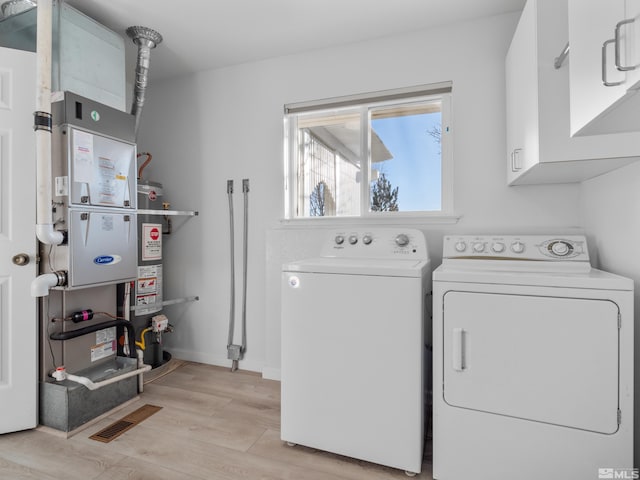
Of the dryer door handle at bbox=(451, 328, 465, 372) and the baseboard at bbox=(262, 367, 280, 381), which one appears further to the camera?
the baseboard at bbox=(262, 367, 280, 381)

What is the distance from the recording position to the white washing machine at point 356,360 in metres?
1.46

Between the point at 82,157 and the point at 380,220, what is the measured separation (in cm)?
177

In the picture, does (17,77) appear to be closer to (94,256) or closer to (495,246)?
(94,256)

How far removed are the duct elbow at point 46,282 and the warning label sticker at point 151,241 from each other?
0.75 meters

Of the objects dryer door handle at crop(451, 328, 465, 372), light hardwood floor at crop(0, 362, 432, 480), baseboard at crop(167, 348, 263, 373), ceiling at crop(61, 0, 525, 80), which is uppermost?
ceiling at crop(61, 0, 525, 80)

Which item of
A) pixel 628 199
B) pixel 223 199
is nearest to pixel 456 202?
pixel 628 199

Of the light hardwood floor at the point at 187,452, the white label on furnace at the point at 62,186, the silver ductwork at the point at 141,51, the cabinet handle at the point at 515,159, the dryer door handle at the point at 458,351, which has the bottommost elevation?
the light hardwood floor at the point at 187,452

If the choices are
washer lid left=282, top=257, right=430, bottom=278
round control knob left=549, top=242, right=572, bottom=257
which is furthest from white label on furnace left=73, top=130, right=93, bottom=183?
round control knob left=549, top=242, right=572, bottom=257

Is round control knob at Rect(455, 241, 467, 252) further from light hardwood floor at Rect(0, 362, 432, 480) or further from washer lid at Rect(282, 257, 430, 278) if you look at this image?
light hardwood floor at Rect(0, 362, 432, 480)

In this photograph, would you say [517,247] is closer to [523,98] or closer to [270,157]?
[523,98]

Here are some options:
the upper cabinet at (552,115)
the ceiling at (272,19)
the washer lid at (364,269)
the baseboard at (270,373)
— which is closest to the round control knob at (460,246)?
the washer lid at (364,269)

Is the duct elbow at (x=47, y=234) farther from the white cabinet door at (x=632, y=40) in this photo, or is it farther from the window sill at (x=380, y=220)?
the white cabinet door at (x=632, y=40)

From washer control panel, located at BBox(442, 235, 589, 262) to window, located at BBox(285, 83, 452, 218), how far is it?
46cm

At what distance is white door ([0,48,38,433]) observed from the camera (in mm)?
1734
